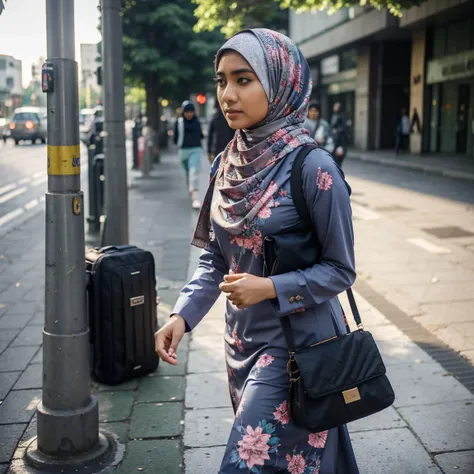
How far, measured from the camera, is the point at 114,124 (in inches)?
253

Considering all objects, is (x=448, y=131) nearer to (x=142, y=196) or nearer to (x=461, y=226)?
(x=142, y=196)

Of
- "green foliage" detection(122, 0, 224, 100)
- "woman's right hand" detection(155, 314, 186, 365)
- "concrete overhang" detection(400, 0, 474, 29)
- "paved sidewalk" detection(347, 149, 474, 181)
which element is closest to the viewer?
"woman's right hand" detection(155, 314, 186, 365)

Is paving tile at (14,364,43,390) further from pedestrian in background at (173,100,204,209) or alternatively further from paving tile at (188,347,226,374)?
pedestrian in background at (173,100,204,209)

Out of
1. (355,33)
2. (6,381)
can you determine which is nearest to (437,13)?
(355,33)

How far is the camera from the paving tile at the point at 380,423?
3.78m

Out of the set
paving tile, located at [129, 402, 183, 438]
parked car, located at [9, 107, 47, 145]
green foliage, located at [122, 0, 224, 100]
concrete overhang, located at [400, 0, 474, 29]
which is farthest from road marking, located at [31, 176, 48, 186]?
parked car, located at [9, 107, 47, 145]

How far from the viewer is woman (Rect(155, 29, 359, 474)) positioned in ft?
6.87

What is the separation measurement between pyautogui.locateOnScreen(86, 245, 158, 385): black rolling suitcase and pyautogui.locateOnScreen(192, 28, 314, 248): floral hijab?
204 cm

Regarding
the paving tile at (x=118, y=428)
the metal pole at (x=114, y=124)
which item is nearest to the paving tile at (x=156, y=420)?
the paving tile at (x=118, y=428)

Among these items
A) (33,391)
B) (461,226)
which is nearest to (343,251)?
(33,391)

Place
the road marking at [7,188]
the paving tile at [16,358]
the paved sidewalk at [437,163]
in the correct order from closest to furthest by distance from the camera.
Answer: the paving tile at [16,358]
the road marking at [7,188]
the paved sidewalk at [437,163]

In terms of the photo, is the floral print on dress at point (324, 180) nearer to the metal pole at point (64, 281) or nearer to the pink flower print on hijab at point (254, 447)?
the pink flower print on hijab at point (254, 447)

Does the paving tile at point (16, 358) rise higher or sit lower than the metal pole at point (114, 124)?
lower

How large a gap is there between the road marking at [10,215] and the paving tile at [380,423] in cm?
918
